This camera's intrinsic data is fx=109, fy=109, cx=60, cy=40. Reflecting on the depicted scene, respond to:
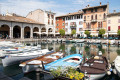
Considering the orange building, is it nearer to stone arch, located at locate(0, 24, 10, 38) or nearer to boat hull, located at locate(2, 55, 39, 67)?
stone arch, located at locate(0, 24, 10, 38)

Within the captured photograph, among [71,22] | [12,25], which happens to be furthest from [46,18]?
[12,25]

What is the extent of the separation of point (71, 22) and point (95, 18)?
1234 cm

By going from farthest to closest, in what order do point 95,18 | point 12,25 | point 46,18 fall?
point 46,18, point 95,18, point 12,25

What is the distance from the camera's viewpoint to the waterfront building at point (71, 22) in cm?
5194

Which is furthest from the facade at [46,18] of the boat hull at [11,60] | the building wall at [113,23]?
the boat hull at [11,60]

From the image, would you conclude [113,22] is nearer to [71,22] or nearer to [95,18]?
[95,18]

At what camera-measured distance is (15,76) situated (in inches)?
397

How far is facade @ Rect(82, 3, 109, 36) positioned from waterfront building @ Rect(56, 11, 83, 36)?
8.48 feet

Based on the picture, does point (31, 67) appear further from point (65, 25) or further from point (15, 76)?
point (65, 25)

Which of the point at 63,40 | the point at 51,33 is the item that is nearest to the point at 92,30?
the point at 63,40

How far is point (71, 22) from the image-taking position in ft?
181

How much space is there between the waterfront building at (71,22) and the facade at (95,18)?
2585 millimetres

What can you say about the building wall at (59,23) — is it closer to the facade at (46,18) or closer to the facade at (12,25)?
the facade at (46,18)

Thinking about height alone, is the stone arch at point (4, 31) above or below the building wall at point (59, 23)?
below
